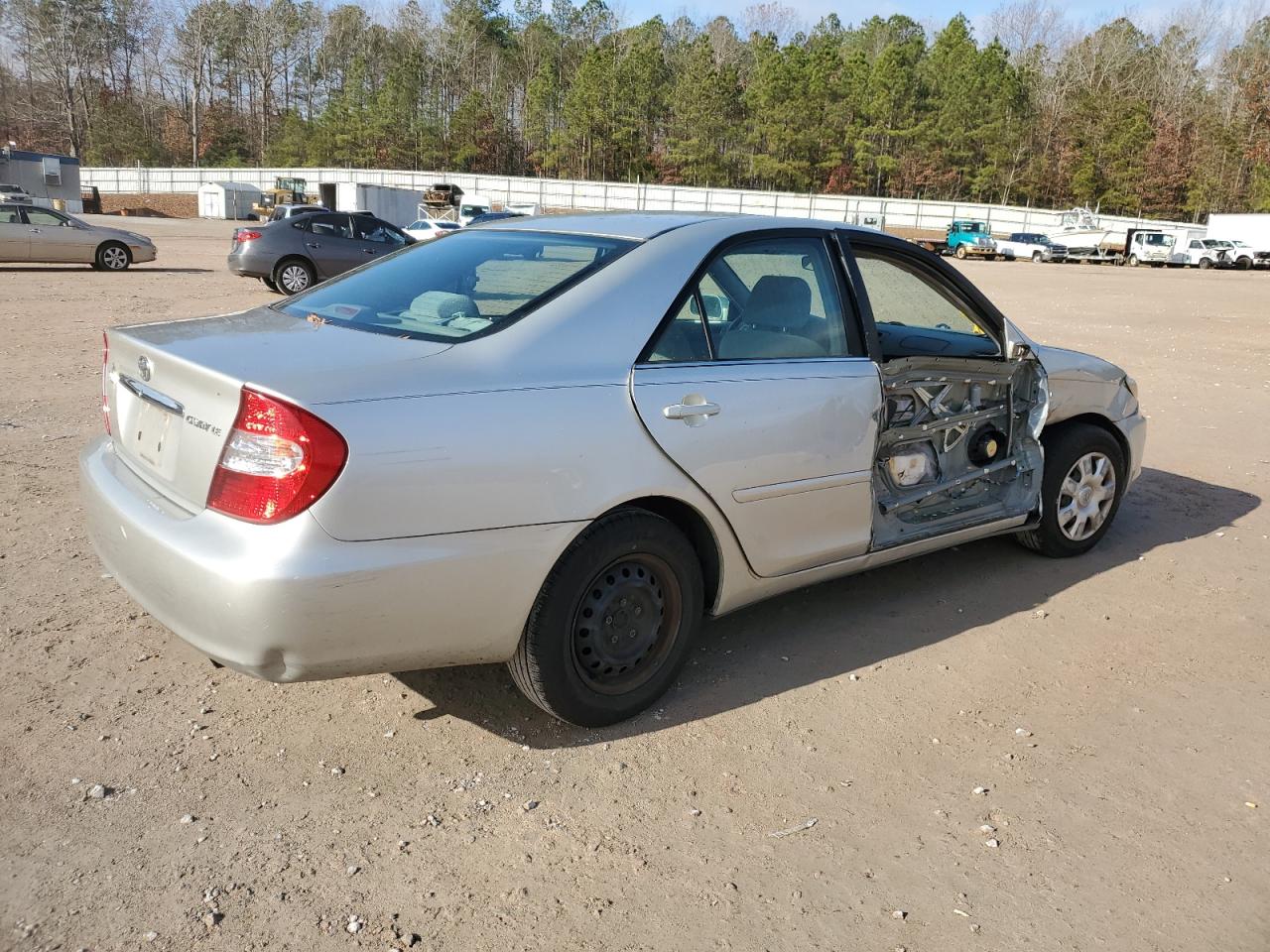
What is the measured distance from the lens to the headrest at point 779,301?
3818 mm

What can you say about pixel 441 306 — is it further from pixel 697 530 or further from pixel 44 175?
pixel 44 175

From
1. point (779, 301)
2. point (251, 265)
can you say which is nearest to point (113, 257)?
point (251, 265)

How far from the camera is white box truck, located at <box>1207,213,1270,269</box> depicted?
4688 cm

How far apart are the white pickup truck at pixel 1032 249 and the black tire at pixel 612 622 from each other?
49.3 meters

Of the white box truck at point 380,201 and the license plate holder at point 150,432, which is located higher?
the license plate holder at point 150,432

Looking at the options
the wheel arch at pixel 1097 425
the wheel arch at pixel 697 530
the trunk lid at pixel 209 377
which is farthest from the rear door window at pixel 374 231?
the wheel arch at pixel 697 530

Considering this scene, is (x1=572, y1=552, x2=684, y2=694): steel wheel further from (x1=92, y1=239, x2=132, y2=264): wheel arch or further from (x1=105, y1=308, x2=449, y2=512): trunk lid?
(x1=92, y1=239, x2=132, y2=264): wheel arch

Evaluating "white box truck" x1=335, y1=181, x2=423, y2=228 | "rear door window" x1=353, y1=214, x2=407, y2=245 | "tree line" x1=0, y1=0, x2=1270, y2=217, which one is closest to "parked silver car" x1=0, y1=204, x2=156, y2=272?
"rear door window" x1=353, y1=214, x2=407, y2=245

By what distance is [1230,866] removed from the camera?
2797mm

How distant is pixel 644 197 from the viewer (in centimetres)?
7244

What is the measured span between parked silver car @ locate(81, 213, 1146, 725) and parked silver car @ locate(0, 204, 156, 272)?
19.1m

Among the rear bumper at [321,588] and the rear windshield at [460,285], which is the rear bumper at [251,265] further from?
the rear bumper at [321,588]

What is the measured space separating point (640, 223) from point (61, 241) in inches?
796

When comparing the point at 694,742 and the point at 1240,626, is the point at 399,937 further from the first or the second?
the point at 1240,626
